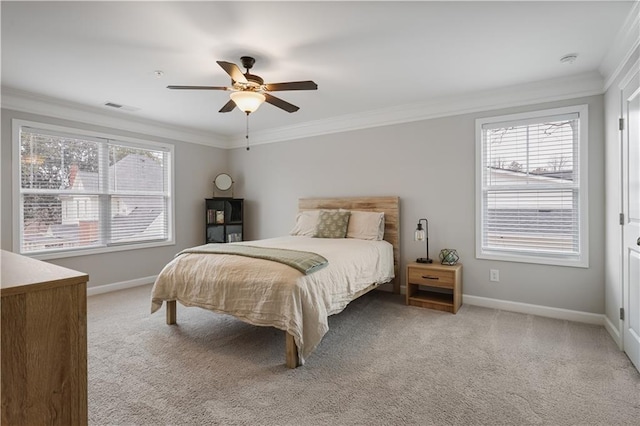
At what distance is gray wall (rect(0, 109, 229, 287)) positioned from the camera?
3.55 meters

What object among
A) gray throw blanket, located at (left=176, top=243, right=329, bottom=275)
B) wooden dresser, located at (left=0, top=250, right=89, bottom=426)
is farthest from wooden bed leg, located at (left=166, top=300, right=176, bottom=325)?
wooden dresser, located at (left=0, top=250, right=89, bottom=426)

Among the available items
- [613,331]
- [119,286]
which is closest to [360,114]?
[613,331]

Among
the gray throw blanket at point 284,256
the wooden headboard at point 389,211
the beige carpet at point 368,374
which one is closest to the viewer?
the beige carpet at point 368,374

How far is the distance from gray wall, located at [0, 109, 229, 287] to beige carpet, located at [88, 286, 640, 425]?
126 cm

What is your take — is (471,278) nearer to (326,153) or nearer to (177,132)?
(326,153)

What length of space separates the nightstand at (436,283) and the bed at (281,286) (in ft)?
1.30

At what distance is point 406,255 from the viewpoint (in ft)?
13.8

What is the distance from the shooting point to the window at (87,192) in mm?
3736

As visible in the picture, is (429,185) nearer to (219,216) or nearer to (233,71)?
(233,71)

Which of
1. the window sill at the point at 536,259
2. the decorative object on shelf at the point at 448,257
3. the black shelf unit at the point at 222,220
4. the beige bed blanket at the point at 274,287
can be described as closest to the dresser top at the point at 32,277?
the beige bed blanket at the point at 274,287

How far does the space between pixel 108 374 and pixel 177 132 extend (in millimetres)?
3859

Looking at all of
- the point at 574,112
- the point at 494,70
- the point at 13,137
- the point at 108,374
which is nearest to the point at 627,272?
the point at 574,112

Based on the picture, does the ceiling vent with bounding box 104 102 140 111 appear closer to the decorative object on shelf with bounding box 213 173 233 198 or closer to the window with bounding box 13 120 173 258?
the window with bounding box 13 120 173 258

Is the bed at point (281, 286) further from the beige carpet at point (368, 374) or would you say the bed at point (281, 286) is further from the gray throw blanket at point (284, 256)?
the beige carpet at point (368, 374)
